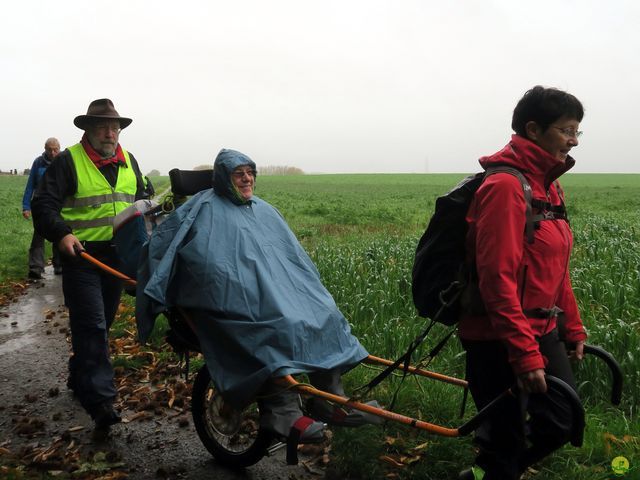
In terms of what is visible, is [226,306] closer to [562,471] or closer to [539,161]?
[539,161]

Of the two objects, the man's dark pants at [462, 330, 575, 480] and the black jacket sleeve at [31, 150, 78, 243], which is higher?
the black jacket sleeve at [31, 150, 78, 243]

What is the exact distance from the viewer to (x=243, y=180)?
457 centimetres

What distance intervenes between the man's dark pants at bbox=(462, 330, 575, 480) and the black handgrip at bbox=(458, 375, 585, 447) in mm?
36

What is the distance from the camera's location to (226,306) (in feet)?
13.0

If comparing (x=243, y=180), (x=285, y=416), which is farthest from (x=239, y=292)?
(x=243, y=180)

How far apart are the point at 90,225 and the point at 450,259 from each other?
11.6ft

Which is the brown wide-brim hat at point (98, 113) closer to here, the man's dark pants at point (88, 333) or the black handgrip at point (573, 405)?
the man's dark pants at point (88, 333)

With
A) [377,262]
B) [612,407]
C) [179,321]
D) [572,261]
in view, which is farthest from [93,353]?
[572,261]

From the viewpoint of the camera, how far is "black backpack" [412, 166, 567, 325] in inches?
123

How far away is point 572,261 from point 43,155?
30.3ft

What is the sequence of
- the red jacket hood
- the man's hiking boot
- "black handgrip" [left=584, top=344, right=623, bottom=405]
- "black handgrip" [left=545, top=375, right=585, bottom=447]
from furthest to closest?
the man's hiking boot
"black handgrip" [left=584, top=344, right=623, bottom=405]
the red jacket hood
"black handgrip" [left=545, top=375, right=585, bottom=447]

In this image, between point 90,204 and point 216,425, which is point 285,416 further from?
point 90,204

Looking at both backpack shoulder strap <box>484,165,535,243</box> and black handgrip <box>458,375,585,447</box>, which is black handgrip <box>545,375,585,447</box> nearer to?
black handgrip <box>458,375,585,447</box>

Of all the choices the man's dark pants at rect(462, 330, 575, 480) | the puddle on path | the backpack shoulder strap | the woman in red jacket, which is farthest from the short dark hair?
the puddle on path
